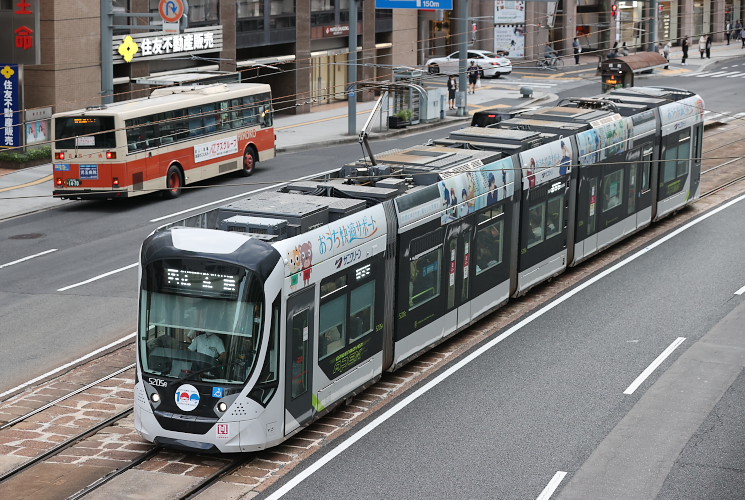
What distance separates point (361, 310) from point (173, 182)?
19030 mm

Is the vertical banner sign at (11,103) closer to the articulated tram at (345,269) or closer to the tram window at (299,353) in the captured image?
the articulated tram at (345,269)

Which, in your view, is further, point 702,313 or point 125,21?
point 125,21

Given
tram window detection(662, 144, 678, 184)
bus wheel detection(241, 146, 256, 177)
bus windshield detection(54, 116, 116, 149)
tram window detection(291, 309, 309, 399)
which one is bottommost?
tram window detection(291, 309, 309, 399)

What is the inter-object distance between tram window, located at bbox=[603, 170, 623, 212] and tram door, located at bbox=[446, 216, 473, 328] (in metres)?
7.07

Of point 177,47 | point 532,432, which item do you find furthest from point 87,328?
point 177,47

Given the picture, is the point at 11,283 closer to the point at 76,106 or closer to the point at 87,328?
the point at 87,328

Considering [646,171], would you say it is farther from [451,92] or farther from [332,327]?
[451,92]

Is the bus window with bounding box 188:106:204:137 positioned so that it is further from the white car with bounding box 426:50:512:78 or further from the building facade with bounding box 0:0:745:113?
the white car with bounding box 426:50:512:78

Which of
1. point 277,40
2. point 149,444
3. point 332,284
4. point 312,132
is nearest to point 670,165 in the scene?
point 332,284

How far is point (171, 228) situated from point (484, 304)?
780 centimetres

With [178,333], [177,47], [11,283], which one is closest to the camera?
[178,333]

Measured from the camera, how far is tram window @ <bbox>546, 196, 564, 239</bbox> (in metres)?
25.2

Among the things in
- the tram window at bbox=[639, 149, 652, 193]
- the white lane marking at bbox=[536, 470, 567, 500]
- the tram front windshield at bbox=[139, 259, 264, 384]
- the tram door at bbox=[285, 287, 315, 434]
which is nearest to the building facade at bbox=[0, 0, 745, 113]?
the tram window at bbox=[639, 149, 652, 193]

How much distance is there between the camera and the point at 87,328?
22.7 m
